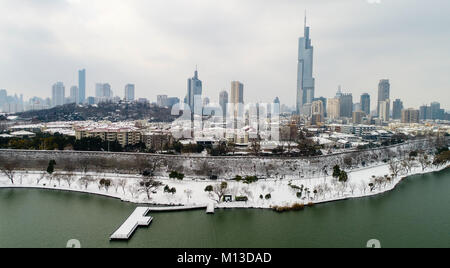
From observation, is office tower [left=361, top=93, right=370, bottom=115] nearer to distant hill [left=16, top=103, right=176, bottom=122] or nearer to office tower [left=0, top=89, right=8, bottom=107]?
distant hill [left=16, top=103, right=176, bottom=122]

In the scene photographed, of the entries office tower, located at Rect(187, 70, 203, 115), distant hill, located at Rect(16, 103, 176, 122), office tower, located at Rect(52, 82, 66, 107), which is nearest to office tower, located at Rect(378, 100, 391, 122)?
office tower, located at Rect(187, 70, 203, 115)

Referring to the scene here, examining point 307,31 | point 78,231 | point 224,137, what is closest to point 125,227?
point 78,231

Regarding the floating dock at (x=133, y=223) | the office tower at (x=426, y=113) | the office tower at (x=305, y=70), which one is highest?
the office tower at (x=305, y=70)

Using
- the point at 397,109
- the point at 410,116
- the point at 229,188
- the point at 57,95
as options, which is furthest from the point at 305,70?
the point at 229,188

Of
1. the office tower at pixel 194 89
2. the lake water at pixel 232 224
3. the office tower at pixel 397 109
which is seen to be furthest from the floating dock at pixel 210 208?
the office tower at pixel 397 109

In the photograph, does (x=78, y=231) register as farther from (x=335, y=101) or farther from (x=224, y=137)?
(x=335, y=101)

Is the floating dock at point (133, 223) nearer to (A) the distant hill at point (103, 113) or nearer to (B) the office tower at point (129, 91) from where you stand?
(A) the distant hill at point (103, 113)

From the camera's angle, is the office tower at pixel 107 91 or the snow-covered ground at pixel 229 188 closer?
the snow-covered ground at pixel 229 188
